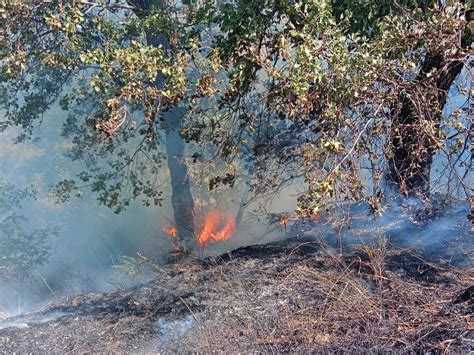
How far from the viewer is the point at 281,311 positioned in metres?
5.15

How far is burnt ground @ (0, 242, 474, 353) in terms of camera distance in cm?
455

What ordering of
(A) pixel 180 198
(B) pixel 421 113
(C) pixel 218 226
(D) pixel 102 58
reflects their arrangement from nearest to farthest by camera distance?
(B) pixel 421 113
(D) pixel 102 58
(A) pixel 180 198
(C) pixel 218 226

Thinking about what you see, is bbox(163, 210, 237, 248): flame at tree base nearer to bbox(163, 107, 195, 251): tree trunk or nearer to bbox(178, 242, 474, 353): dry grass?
bbox(163, 107, 195, 251): tree trunk

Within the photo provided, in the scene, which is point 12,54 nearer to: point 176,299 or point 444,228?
point 176,299

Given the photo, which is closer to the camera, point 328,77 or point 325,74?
point 325,74

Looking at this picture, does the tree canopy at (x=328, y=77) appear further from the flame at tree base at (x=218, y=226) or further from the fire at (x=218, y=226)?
the fire at (x=218, y=226)

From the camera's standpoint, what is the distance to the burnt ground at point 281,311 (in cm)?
455

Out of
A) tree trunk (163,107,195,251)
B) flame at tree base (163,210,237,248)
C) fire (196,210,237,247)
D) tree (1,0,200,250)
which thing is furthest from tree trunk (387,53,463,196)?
fire (196,210,237,247)

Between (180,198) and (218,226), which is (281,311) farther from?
(218,226)

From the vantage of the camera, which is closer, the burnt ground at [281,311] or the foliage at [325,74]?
the burnt ground at [281,311]

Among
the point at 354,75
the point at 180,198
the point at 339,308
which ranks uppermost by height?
the point at 354,75

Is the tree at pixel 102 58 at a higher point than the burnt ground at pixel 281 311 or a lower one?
higher

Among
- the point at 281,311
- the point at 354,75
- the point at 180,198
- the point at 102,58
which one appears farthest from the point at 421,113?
the point at 180,198

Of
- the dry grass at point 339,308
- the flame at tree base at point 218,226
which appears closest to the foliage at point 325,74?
the dry grass at point 339,308
